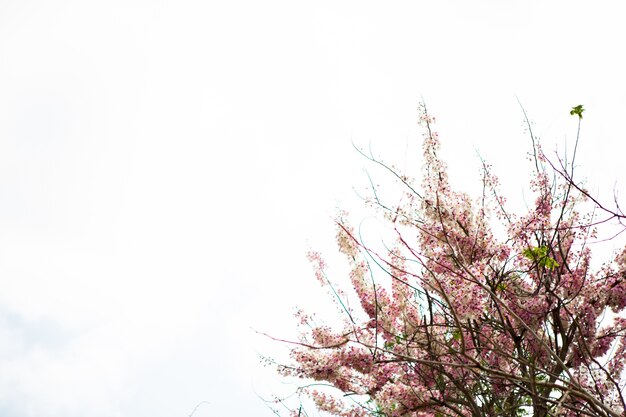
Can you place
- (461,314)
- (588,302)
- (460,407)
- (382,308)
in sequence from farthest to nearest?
(382,308) < (460,407) < (588,302) < (461,314)

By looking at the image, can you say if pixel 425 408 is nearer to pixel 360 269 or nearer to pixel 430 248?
pixel 430 248

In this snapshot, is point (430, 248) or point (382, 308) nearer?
point (430, 248)

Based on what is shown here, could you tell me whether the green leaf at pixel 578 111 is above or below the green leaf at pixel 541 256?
above

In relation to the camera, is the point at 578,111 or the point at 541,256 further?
the point at 541,256

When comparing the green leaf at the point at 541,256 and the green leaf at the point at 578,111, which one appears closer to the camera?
the green leaf at the point at 578,111

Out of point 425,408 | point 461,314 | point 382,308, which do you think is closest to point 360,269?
point 382,308

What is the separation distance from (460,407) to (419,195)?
5.96 ft

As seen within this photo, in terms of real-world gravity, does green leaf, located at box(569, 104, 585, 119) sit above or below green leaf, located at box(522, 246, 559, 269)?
above

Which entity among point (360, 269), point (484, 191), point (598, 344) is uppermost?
point (360, 269)

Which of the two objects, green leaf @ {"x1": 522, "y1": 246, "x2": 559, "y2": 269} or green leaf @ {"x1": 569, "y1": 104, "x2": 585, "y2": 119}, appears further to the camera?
green leaf @ {"x1": 522, "y1": 246, "x2": 559, "y2": 269}

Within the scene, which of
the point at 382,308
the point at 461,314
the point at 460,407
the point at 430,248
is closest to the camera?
the point at 461,314

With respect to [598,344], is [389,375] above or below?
above

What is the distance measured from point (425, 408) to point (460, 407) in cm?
70

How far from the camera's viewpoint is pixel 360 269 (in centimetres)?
621
